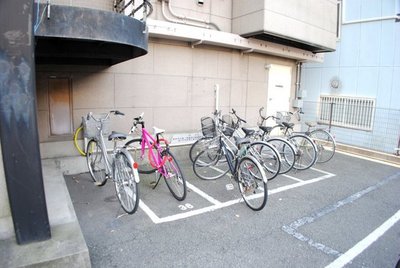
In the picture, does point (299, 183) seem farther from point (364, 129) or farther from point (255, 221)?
point (364, 129)

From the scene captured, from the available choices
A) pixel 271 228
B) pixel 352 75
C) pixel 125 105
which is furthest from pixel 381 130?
pixel 125 105

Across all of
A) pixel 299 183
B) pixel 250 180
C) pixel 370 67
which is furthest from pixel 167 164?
pixel 370 67

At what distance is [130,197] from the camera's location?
3477mm

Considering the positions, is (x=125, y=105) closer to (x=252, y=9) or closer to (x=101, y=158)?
(x=101, y=158)

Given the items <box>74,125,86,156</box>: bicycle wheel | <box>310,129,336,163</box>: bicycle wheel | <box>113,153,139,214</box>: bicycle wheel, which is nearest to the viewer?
<box>113,153,139,214</box>: bicycle wheel

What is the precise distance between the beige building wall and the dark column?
9.51 ft

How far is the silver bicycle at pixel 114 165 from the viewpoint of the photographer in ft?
11.0

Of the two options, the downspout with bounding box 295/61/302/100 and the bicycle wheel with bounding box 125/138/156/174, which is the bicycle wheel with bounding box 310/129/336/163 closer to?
the downspout with bounding box 295/61/302/100

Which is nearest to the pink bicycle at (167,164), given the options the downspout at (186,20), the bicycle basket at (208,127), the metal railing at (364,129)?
the bicycle basket at (208,127)

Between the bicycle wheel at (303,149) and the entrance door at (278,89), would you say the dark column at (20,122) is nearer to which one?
the bicycle wheel at (303,149)

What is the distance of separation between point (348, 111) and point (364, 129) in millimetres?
760

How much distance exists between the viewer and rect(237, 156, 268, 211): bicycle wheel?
146 inches

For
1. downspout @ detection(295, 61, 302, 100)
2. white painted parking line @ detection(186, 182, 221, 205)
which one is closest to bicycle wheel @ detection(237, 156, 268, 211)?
white painted parking line @ detection(186, 182, 221, 205)

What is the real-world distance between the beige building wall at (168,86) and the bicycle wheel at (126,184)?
6.42ft
